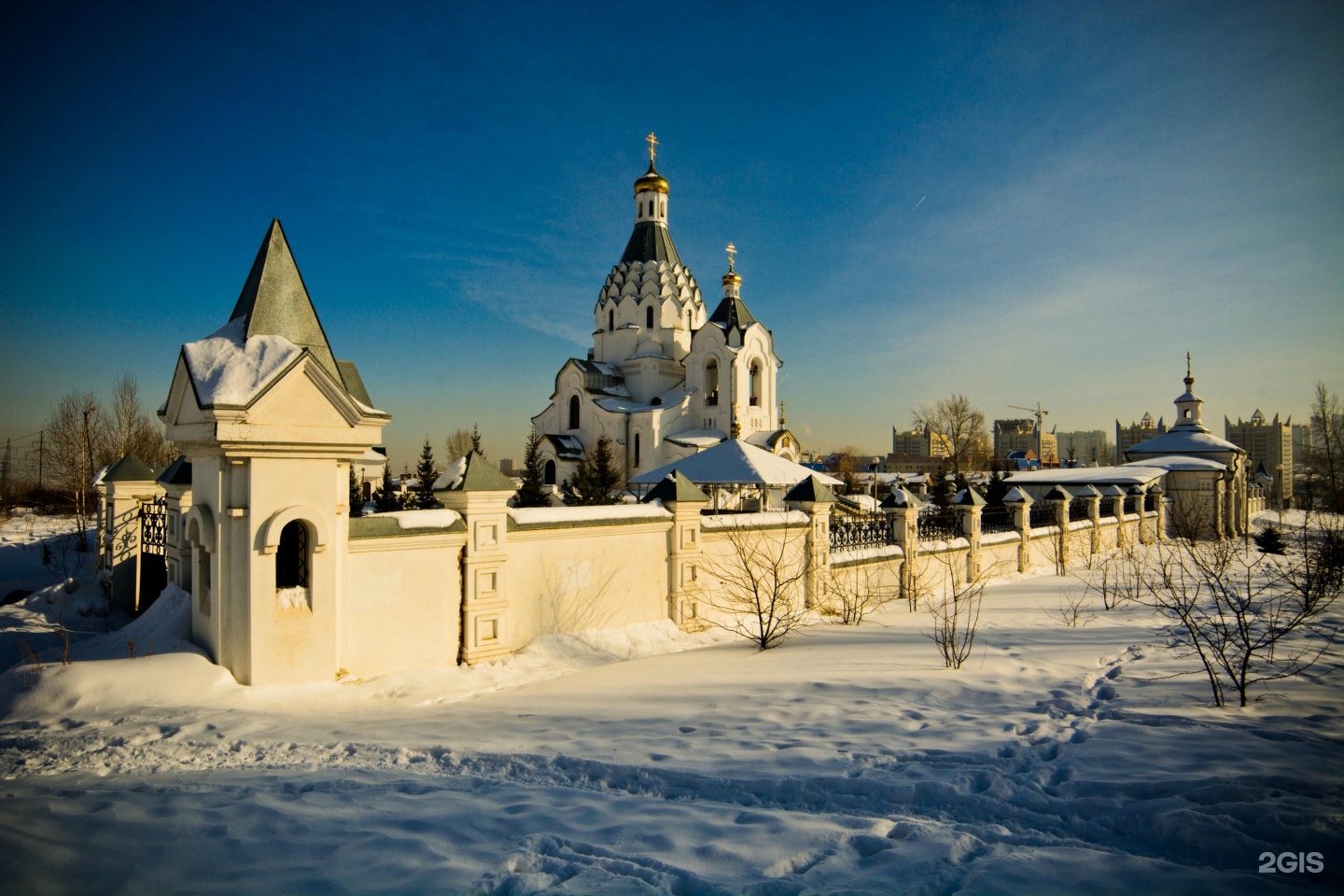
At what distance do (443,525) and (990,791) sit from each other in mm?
5149

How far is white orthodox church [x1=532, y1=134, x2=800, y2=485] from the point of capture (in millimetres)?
34156

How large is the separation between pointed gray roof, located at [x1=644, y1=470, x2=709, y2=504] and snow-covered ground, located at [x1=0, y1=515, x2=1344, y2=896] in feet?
8.98

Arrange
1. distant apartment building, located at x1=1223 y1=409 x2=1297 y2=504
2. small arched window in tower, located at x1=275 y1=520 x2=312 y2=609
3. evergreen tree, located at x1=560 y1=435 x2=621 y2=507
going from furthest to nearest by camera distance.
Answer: distant apartment building, located at x1=1223 y1=409 x2=1297 y2=504 → evergreen tree, located at x1=560 y1=435 x2=621 y2=507 → small arched window in tower, located at x1=275 y1=520 x2=312 y2=609

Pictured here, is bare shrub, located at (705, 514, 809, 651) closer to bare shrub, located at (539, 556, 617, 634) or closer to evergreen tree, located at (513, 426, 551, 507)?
bare shrub, located at (539, 556, 617, 634)

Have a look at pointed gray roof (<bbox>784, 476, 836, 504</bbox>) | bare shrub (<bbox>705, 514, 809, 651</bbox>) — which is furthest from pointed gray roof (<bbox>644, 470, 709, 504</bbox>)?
pointed gray roof (<bbox>784, 476, 836, 504</bbox>)

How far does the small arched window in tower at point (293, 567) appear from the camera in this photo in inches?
224

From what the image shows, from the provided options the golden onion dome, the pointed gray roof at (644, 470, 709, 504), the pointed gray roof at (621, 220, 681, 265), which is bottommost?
the pointed gray roof at (644, 470, 709, 504)

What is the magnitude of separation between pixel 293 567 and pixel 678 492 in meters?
4.34

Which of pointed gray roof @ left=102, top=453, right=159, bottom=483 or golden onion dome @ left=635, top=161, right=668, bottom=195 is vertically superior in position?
golden onion dome @ left=635, top=161, right=668, bottom=195

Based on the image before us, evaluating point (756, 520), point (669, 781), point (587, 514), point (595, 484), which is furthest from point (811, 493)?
point (595, 484)

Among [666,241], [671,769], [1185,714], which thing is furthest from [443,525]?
[666,241]

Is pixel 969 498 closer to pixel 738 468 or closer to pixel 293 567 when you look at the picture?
pixel 738 468

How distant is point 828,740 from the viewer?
4.26 metres

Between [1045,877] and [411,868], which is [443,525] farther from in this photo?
[1045,877]
